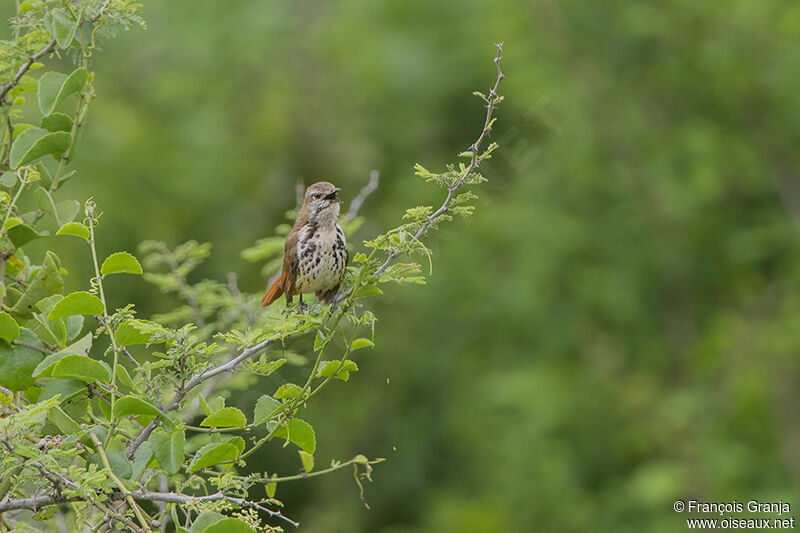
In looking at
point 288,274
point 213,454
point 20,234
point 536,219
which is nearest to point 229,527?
point 213,454

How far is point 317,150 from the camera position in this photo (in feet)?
31.8

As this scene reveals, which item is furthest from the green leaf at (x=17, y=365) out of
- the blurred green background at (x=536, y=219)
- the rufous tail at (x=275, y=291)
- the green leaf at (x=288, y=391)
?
the blurred green background at (x=536, y=219)

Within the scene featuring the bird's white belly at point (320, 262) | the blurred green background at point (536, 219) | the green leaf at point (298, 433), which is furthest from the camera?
the blurred green background at point (536, 219)

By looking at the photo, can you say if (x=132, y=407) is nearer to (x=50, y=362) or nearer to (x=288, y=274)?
(x=50, y=362)

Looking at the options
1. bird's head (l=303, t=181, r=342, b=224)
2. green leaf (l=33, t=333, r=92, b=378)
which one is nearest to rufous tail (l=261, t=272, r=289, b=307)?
bird's head (l=303, t=181, r=342, b=224)

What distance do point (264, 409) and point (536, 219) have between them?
8.75 m

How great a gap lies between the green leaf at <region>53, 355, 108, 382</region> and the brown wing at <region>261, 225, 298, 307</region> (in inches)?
52.4

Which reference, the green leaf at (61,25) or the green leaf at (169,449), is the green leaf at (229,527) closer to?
the green leaf at (169,449)

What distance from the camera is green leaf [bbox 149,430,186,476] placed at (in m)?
1.55

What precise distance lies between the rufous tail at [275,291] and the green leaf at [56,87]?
1168 mm

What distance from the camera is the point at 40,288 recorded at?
182 centimetres

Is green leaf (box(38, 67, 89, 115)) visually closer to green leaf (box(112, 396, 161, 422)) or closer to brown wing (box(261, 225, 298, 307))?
green leaf (box(112, 396, 161, 422))

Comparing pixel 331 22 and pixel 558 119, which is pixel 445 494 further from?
pixel 331 22

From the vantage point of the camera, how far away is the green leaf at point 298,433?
1.73m
